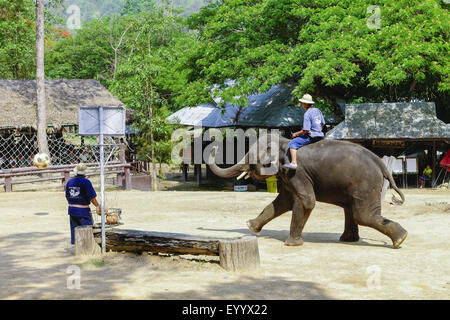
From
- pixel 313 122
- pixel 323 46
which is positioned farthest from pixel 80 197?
pixel 323 46

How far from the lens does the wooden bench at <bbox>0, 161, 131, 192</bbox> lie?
868 inches

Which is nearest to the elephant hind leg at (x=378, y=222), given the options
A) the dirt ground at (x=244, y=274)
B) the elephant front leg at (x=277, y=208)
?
the dirt ground at (x=244, y=274)

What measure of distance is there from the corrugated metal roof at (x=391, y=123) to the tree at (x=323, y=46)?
126 cm

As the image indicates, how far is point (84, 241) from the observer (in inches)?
375

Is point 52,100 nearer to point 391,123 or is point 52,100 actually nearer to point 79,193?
point 391,123

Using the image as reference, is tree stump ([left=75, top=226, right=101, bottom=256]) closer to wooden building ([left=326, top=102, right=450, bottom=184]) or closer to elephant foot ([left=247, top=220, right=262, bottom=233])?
elephant foot ([left=247, top=220, right=262, bottom=233])

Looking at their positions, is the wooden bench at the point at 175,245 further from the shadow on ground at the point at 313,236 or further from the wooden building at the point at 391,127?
the wooden building at the point at 391,127

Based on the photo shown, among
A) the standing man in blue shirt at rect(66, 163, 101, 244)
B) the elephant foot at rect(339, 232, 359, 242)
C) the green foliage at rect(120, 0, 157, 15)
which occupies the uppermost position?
the green foliage at rect(120, 0, 157, 15)

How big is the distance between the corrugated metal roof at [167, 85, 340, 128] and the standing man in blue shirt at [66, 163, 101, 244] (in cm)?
1664

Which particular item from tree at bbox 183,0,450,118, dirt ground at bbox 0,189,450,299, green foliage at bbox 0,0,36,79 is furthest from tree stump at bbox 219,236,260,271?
green foliage at bbox 0,0,36,79

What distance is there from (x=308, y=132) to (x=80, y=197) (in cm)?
457

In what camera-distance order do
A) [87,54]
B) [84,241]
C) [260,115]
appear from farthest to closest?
1. [87,54]
2. [260,115]
3. [84,241]

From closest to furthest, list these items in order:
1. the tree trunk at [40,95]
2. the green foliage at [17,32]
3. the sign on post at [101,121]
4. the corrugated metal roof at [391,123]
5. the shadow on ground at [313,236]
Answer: the sign on post at [101,121] < the shadow on ground at [313,236] < the corrugated metal roof at [391,123] < the tree trunk at [40,95] < the green foliage at [17,32]

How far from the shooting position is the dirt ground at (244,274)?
7000 millimetres
